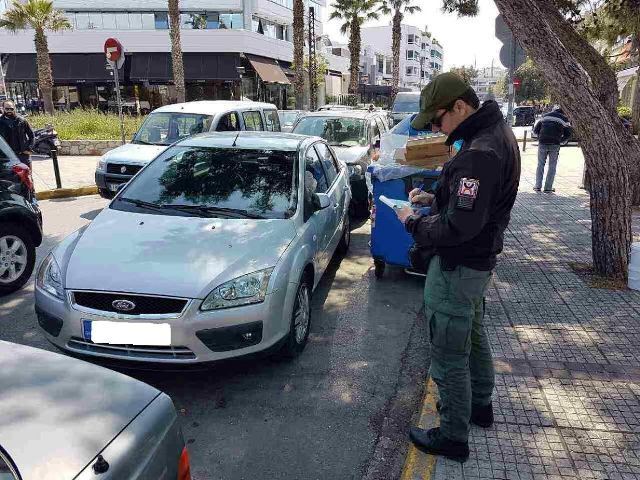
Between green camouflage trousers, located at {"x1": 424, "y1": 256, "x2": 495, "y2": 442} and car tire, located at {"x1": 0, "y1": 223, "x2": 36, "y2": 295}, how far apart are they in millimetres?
4386

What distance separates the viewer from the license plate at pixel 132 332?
313 centimetres

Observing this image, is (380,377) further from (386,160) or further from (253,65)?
(253,65)

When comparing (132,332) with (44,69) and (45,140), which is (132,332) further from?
(44,69)

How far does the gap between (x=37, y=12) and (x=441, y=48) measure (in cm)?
12880

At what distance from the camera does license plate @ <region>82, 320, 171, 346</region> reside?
3.13m

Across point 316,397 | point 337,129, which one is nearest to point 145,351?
point 316,397

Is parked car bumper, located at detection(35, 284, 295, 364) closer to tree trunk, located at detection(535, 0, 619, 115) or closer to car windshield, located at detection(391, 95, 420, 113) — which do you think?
tree trunk, located at detection(535, 0, 619, 115)

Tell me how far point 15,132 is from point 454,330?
29.8ft

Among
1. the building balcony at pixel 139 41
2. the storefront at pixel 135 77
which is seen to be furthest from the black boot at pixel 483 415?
the building balcony at pixel 139 41

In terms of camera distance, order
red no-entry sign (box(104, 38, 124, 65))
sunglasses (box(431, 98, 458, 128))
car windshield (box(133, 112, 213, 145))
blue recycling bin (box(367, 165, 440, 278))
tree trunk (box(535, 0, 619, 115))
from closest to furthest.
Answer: sunglasses (box(431, 98, 458, 128))
blue recycling bin (box(367, 165, 440, 278))
tree trunk (box(535, 0, 619, 115))
car windshield (box(133, 112, 213, 145))
red no-entry sign (box(104, 38, 124, 65))

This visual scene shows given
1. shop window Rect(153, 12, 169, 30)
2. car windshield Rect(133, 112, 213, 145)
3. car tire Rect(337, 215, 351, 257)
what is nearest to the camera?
car tire Rect(337, 215, 351, 257)

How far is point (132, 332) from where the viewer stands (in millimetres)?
3137

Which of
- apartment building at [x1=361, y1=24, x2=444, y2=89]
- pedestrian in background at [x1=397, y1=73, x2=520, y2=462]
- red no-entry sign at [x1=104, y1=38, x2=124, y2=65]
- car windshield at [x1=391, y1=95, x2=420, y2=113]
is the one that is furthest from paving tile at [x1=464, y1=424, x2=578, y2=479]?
apartment building at [x1=361, y1=24, x2=444, y2=89]

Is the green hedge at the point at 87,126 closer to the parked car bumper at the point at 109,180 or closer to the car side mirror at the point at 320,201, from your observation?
the parked car bumper at the point at 109,180
